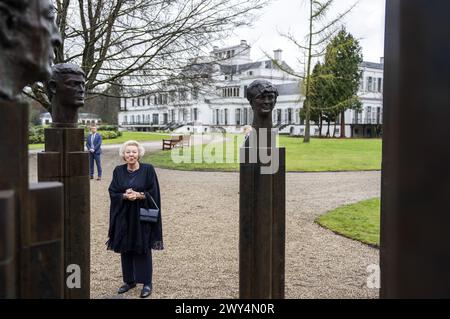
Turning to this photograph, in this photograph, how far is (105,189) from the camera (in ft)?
44.4

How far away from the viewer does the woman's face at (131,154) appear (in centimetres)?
500

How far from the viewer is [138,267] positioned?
522cm

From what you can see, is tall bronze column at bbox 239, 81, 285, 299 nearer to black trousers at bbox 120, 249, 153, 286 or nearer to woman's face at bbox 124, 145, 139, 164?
woman's face at bbox 124, 145, 139, 164

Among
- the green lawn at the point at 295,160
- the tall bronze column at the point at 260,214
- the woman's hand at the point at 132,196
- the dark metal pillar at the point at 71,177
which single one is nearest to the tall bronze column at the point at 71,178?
the dark metal pillar at the point at 71,177

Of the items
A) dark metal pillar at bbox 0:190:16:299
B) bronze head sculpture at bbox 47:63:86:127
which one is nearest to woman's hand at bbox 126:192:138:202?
bronze head sculpture at bbox 47:63:86:127

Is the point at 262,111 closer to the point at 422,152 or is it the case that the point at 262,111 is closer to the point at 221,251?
the point at 422,152

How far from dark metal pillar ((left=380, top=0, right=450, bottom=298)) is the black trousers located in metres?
3.73

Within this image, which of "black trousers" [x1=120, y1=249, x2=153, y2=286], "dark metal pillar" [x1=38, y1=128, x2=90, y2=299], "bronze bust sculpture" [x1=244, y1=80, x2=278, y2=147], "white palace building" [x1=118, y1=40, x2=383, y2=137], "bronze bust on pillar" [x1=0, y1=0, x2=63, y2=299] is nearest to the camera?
"bronze bust on pillar" [x1=0, y1=0, x2=63, y2=299]

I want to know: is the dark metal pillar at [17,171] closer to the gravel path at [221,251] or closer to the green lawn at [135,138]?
the gravel path at [221,251]

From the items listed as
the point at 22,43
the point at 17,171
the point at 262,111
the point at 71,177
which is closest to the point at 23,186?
the point at 17,171

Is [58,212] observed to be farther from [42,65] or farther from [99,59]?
[99,59]

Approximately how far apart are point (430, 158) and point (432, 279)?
442 millimetres

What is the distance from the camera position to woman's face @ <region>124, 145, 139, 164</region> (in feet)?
16.4

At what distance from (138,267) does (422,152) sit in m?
4.03
